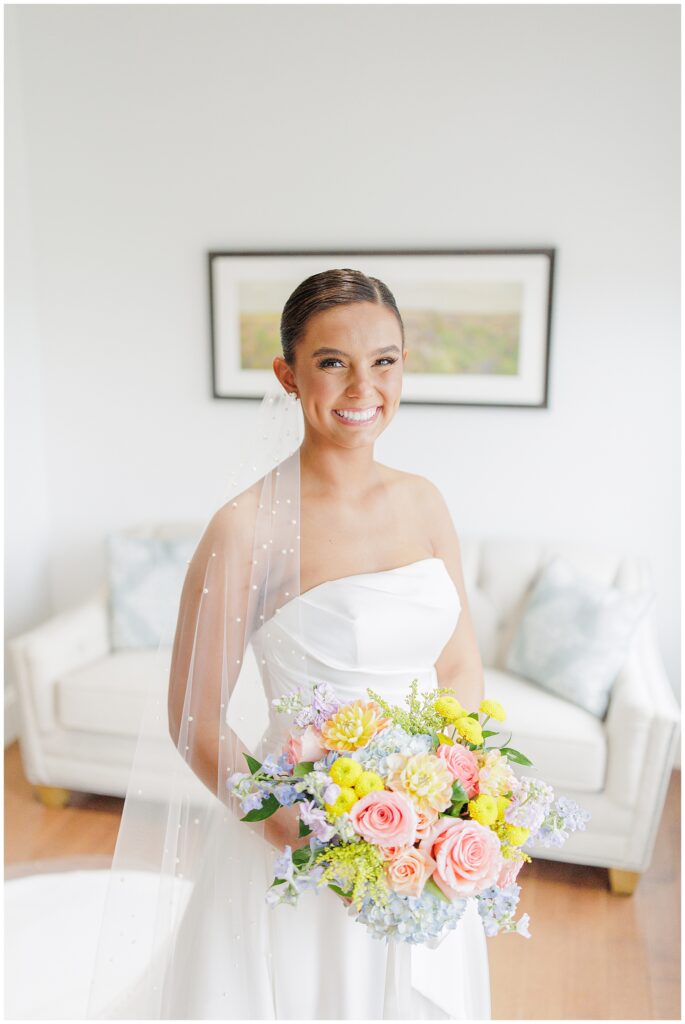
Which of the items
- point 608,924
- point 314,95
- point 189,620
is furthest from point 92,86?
point 608,924

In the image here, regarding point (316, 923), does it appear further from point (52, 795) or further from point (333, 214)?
point (333, 214)

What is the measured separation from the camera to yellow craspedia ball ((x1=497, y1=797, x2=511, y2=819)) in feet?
3.67

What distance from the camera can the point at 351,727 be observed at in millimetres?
1140

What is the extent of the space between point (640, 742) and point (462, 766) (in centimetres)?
193

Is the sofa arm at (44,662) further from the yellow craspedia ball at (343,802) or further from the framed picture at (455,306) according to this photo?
the yellow craspedia ball at (343,802)

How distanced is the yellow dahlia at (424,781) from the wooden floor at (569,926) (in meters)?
1.67

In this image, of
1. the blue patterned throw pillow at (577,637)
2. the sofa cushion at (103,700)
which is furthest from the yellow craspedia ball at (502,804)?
the sofa cushion at (103,700)

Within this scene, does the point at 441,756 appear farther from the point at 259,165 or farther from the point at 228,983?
the point at 259,165

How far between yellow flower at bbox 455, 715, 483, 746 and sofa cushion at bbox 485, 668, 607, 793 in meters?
1.74

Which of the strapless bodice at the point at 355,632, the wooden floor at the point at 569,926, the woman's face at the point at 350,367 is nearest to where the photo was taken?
the woman's face at the point at 350,367

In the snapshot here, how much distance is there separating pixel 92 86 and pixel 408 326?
1810 millimetres

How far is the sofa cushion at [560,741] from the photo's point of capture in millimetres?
2895

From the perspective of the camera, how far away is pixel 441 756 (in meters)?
1.12

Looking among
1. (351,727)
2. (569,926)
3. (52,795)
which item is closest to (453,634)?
(351,727)
